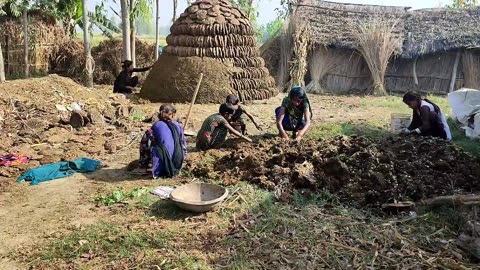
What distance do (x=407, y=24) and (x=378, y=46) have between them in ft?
5.21

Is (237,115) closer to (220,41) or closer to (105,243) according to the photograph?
(105,243)

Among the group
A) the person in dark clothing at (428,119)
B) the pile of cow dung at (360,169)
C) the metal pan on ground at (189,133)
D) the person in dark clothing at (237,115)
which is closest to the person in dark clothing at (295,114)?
the person in dark clothing at (237,115)

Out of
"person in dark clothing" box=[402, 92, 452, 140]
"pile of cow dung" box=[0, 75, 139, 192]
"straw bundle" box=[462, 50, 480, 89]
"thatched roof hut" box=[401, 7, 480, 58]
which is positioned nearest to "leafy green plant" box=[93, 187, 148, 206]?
"pile of cow dung" box=[0, 75, 139, 192]

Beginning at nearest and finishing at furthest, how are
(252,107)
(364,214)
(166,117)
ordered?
(364,214) < (166,117) < (252,107)

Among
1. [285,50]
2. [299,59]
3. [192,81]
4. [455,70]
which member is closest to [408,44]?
[455,70]

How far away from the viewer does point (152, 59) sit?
16.8 meters

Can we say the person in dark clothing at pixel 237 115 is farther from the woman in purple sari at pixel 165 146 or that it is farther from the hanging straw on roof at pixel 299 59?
the hanging straw on roof at pixel 299 59

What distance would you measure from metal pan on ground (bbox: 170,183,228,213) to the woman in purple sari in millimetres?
779

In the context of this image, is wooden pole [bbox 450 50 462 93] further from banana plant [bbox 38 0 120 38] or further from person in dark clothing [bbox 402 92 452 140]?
banana plant [bbox 38 0 120 38]

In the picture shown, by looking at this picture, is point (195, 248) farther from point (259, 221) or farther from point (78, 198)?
point (78, 198)

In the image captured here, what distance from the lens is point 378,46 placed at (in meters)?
13.0

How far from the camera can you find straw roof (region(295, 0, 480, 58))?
12.8m

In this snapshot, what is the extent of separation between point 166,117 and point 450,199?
10.1 ft

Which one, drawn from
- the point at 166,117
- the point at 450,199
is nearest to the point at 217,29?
the point at 166,117
